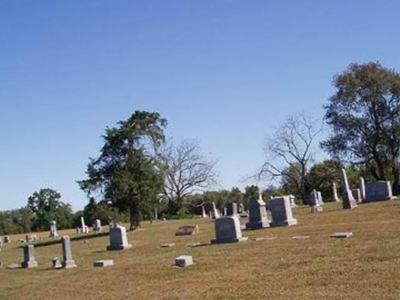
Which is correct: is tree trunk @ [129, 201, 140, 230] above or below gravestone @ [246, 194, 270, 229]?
above

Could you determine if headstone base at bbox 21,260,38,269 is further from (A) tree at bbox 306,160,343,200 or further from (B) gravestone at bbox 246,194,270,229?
(A) tree at bbox 306,160,343,200

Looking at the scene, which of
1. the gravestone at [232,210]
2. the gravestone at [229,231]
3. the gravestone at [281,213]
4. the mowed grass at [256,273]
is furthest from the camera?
the gravestone at [232,210]

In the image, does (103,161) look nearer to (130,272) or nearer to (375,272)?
(130,272)

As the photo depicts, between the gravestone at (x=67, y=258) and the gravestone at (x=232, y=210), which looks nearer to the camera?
the gravestone at (x=67, y=258)

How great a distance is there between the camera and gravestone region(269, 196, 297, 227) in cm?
2725

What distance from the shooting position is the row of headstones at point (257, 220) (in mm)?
22938

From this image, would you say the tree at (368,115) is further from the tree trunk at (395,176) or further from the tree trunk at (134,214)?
the tree trunk at (134,214)

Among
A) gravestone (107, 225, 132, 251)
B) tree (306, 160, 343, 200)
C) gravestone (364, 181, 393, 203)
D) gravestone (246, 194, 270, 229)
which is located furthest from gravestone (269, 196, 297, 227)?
tree (306, 160, 343, 200)

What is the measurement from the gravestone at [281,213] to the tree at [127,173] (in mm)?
17647

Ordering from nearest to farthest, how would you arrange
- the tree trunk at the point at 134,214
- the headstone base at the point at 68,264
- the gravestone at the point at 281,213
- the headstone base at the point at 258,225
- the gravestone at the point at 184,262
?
the gravestone at the point at 184,262
the headstone base at the point at 68,264
the gravestone at the point at 281,213
the headstone base at the point at 258,225
the tree trunk at the point at 134,214

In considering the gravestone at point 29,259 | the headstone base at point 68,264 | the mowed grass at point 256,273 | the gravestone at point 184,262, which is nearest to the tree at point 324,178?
the mowed grass at point 256,273

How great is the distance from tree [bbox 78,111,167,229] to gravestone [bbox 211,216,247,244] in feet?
68.0

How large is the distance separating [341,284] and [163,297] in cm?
400

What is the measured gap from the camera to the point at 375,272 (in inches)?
476
